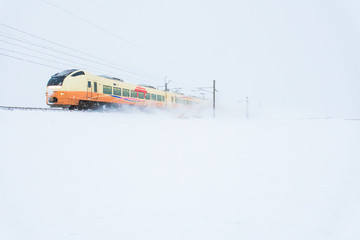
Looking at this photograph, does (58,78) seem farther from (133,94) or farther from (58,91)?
(133,94)

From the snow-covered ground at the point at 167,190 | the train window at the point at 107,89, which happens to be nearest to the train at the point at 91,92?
the train window at the point at 107,89

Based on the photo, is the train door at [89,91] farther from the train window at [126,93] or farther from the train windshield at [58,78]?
the train window at [126,93]

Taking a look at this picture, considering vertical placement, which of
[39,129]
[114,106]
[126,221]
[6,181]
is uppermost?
[114,106]

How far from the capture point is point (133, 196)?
397 cm

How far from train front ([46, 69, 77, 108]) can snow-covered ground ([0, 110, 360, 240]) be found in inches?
239

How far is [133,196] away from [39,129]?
5721 mm

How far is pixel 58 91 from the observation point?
13.2 metres

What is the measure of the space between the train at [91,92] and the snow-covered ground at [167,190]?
6233 mm

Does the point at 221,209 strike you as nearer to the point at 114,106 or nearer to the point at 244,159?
the point at 244,159

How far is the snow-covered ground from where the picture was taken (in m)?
3.11

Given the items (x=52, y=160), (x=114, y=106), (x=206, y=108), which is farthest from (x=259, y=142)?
(x=206, y=108)

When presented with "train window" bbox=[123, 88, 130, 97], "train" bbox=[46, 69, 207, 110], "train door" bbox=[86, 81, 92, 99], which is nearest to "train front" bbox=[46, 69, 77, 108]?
"train" bbox=[46, 69, 207, 110]

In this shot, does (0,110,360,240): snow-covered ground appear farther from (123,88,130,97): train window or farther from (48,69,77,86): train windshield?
(123,88,130,97): train window

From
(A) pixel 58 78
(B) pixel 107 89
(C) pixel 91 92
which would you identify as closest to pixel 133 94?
(B) pixel 107 89
